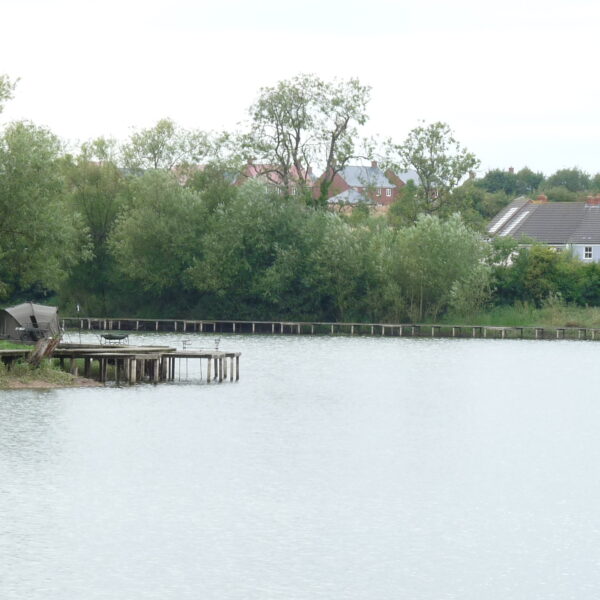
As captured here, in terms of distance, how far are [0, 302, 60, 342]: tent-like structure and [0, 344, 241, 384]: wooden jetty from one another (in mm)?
2239

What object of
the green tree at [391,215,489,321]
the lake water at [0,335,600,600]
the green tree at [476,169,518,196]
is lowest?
the lake water at [0,335,600,600]

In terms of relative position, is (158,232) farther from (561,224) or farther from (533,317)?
(561,224)

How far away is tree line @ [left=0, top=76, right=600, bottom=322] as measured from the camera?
89312 millimetres

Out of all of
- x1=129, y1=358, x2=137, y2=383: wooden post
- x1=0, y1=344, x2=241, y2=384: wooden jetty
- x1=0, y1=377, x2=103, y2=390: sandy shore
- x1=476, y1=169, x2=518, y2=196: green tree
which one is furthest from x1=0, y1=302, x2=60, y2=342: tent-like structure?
x1=476, y1=169, x2=518, y2=196: green tree

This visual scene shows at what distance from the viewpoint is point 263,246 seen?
300ft

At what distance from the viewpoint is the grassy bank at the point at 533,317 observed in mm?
88562

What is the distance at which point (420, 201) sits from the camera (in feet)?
360

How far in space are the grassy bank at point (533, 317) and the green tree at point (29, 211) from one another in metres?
31.4

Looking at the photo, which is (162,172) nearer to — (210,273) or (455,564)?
(210,273)

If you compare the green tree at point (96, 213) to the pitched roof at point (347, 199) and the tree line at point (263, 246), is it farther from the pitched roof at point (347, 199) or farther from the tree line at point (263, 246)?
the pitched roof at point (347, 199)

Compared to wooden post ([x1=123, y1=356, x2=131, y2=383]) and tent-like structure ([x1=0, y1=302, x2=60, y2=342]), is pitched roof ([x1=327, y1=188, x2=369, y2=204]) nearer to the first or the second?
tent-like structure ([x1=0, y1=302, x2=60, y2=342])

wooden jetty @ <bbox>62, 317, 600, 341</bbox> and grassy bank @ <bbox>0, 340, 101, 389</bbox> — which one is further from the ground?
wooden jetty @ <bbox>62, 317, 600, 341</bbox>

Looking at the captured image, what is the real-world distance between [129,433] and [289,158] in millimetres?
64047

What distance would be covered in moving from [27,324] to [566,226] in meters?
70.8
